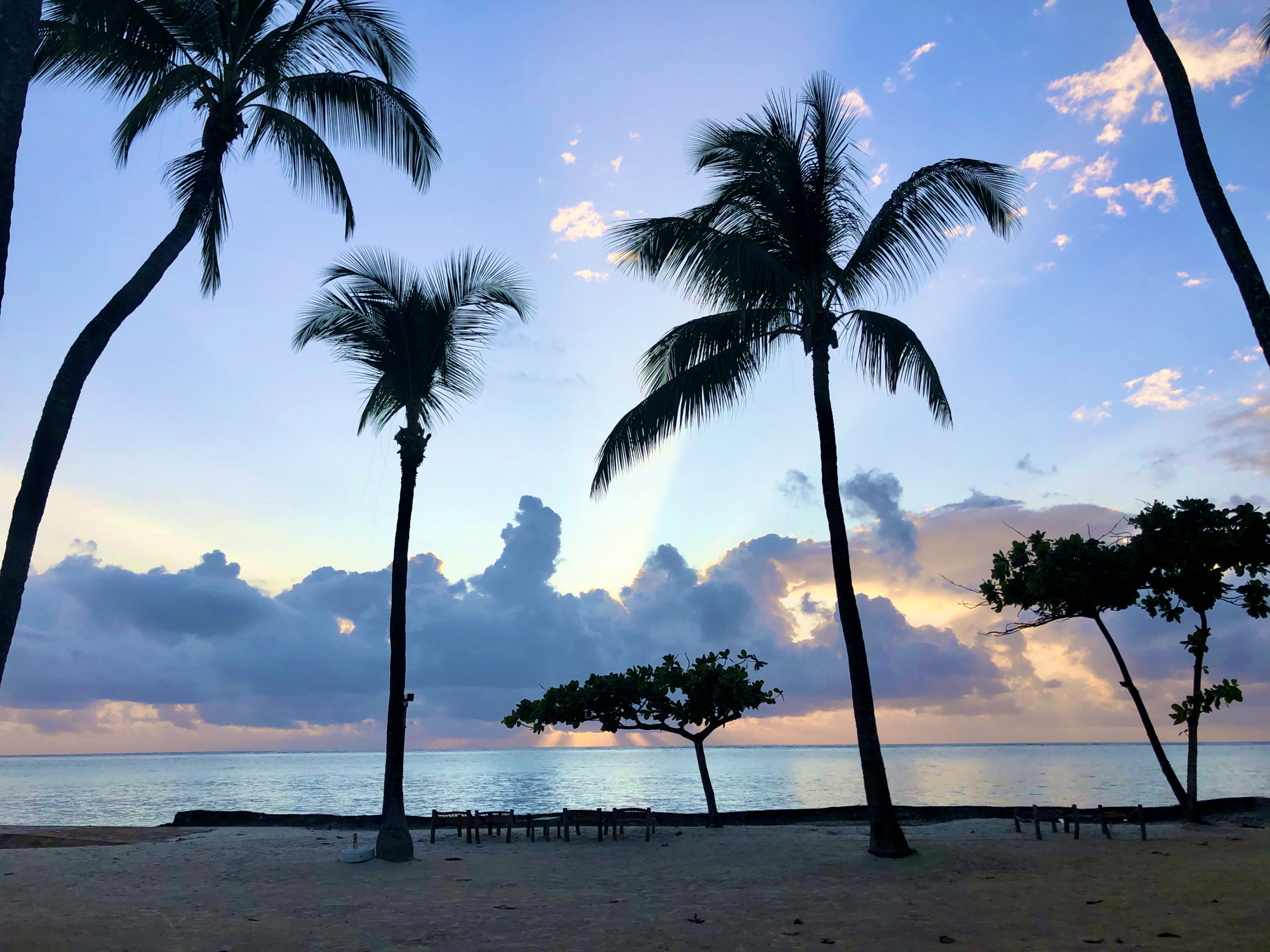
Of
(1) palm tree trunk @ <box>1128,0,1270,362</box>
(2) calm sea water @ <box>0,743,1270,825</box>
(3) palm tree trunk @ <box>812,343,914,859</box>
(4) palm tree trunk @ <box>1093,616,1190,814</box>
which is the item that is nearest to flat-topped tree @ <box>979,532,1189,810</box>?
(4) palm tree trunk @ <box>1093,616,1190,814</box>

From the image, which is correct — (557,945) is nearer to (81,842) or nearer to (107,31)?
(107,31)

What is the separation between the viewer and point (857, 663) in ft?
46.0

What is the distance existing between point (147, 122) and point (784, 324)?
36.2 feet

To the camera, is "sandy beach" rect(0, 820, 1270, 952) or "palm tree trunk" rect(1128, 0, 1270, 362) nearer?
"palm tree trunk" rect(1128, 0, 1270, 362)

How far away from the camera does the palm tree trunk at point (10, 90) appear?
19.7 feet

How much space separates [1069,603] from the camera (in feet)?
56.9

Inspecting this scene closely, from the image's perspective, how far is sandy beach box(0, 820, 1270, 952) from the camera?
27.8 feet

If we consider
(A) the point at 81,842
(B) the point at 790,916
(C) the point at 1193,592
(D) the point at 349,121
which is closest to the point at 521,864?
(B) the point at 790,916

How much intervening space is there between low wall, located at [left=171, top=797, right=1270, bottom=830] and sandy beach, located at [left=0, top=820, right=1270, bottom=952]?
3.19m

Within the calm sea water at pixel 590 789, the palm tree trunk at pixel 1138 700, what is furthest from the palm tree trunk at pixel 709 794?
the calm sea water at pixel 590 789

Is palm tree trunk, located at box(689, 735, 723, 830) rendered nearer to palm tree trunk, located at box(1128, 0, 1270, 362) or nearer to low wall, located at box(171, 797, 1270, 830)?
low wall, located at box(171, 797, 1270, 830)

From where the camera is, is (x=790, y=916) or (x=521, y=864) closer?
(x=790, y=916)

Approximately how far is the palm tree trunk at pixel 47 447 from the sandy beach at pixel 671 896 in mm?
3816

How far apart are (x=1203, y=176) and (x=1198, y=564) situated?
10.9 meters
